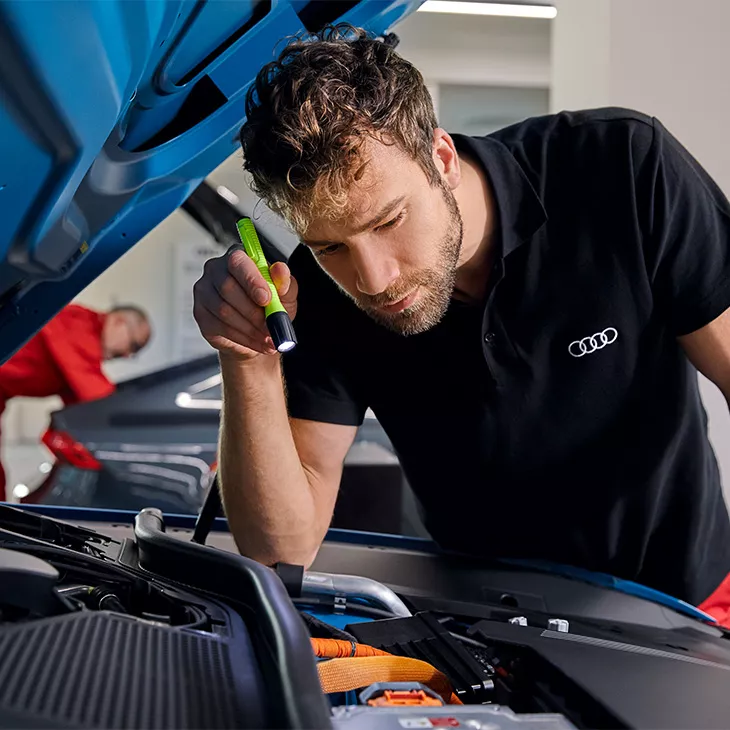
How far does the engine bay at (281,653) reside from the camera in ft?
1.59

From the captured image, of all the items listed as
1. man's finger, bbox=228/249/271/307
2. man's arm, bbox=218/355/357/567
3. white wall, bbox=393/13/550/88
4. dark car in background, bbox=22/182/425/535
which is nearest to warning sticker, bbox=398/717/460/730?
man's finger, bbox=228/249/271/307

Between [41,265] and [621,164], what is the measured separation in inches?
29.4

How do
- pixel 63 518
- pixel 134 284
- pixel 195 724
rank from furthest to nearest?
1. pixel 134 284
2. pixel 63 518
3. pixel 195 724

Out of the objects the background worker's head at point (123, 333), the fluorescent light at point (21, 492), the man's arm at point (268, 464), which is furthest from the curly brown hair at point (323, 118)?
the background worker's head at point (123, 333)

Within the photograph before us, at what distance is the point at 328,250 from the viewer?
97 cm

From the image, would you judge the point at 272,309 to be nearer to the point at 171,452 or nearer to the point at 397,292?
the point at 397,292

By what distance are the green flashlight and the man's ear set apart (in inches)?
9.9

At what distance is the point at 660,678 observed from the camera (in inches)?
26.5

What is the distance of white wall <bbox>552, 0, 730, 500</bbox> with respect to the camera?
2.16m

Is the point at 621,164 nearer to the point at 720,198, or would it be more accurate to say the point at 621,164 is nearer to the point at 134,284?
the point at 720,198

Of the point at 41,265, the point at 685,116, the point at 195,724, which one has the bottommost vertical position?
the point at 195,724

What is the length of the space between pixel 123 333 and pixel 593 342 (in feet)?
6.73

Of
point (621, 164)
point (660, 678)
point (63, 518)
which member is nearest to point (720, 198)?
point (621, 164)

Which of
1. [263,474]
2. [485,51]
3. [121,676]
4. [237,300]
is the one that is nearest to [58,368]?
[263,474]
